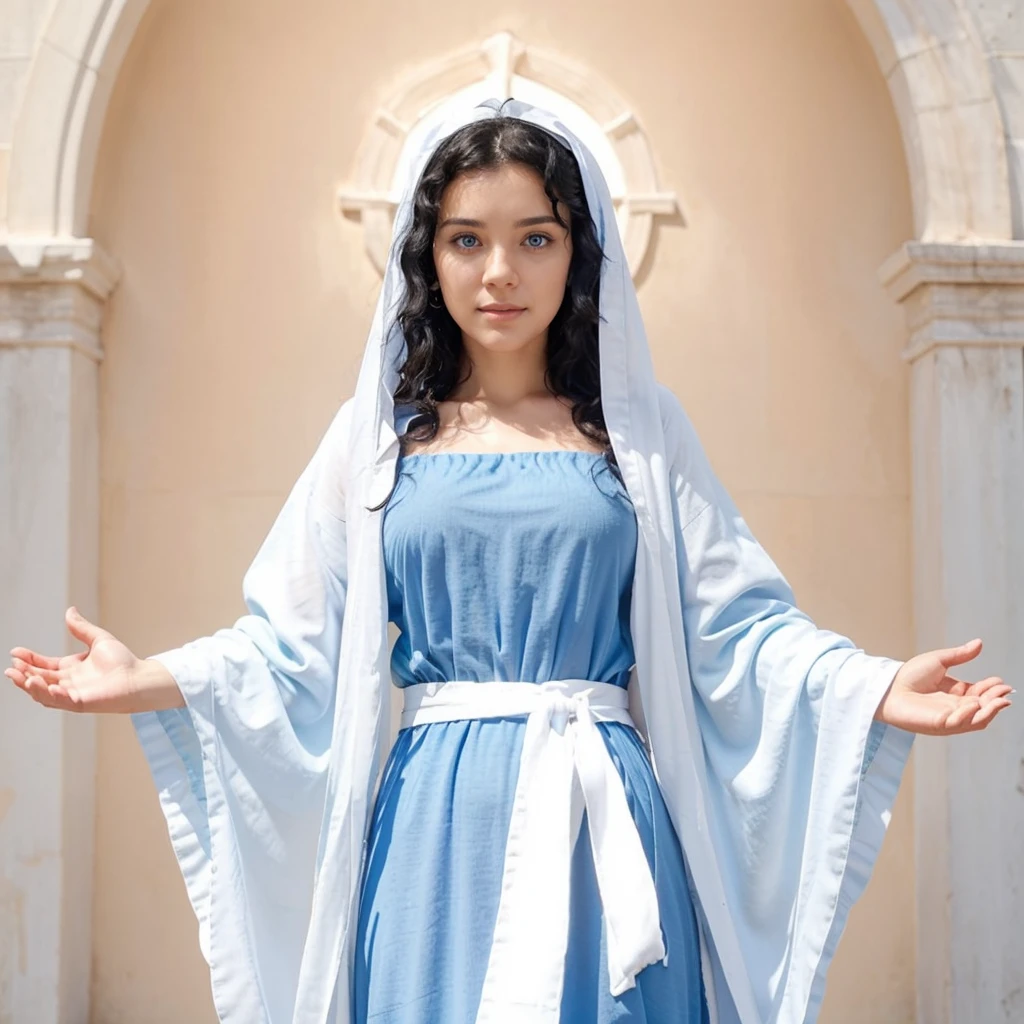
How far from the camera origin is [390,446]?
245cm

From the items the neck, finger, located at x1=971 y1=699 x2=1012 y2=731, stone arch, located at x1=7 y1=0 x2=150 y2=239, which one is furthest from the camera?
stone arch, located at x1=7 y1=0 x2=150 y2=239

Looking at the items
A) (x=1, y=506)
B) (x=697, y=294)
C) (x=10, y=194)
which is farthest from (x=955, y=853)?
(x=10, y=194)

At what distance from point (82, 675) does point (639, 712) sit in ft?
2.73

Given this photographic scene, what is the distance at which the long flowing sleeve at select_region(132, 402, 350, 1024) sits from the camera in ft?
7.74

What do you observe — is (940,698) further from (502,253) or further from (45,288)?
(45,288)

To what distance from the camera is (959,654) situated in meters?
2.15

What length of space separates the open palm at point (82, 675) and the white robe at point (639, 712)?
0.09 metres

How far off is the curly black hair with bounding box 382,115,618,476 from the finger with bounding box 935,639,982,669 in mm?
564

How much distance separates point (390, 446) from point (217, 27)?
237 cm

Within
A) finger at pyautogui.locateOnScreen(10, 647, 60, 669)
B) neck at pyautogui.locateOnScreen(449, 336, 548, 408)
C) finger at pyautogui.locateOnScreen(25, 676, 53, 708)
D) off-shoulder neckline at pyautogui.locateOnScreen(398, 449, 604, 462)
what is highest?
neck at pyautogui.locateOnScreen(449, 336, 548, 408)

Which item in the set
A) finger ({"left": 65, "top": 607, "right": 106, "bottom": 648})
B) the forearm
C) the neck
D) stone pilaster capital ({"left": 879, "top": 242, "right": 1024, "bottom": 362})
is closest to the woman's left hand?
the neck

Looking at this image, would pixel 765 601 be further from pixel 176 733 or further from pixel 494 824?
pixel 176 733

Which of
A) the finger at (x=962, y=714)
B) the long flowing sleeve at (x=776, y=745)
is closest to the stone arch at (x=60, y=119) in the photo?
the long flowing sleeve at (x=776, y=745)

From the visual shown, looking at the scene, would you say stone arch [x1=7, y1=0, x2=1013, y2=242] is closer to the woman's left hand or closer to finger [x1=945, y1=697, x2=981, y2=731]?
the woman's left hand
